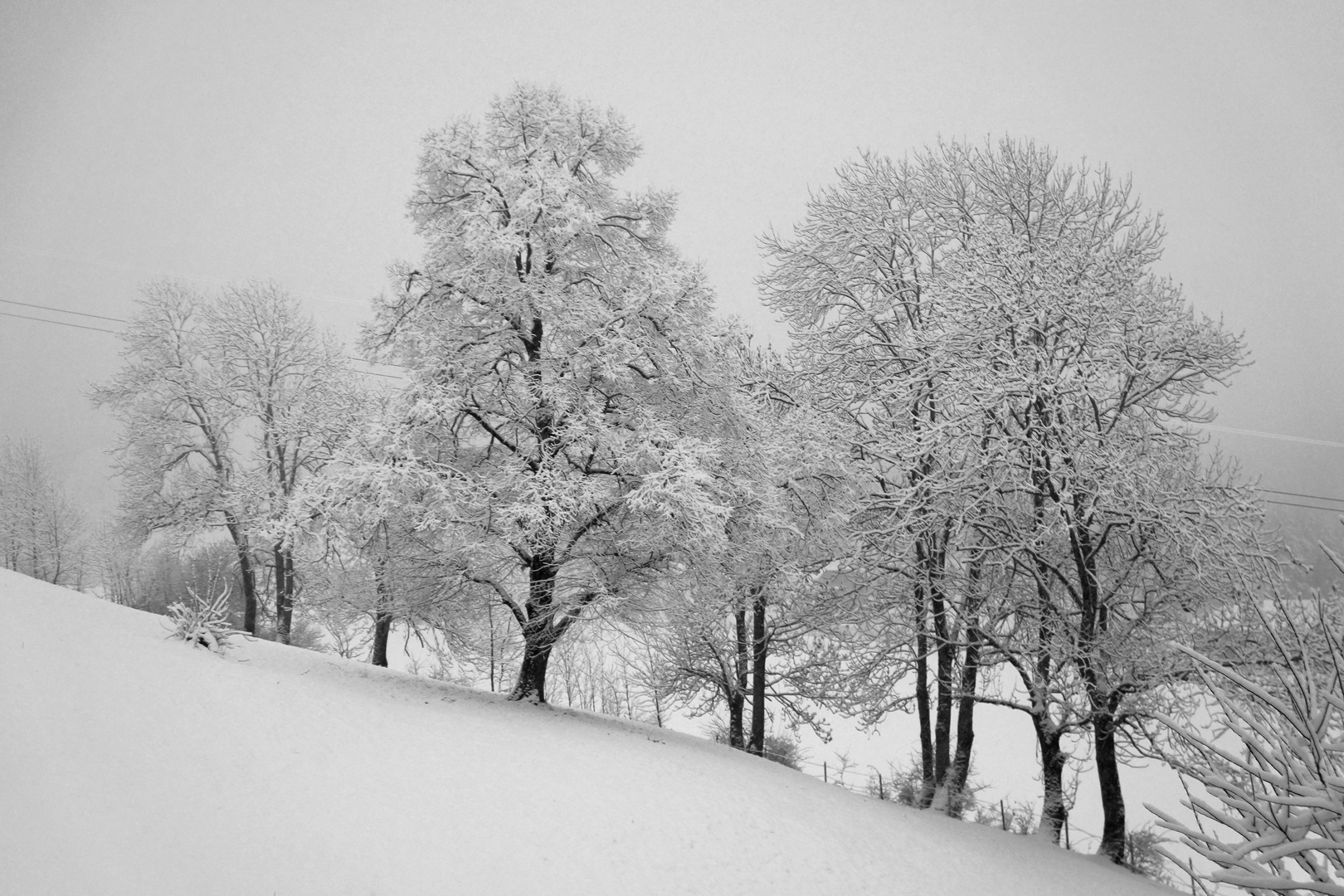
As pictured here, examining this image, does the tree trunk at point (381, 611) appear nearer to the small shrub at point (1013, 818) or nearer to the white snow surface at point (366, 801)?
the white snow surface at point (366, 801)

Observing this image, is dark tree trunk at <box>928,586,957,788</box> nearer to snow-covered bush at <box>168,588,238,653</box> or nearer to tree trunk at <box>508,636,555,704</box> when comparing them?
tree trunk at <box>508,636,555,704</box>

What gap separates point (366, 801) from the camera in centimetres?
670

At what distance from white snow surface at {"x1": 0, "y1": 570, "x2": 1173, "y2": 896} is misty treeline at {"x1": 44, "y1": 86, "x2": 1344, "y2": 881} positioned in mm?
1835

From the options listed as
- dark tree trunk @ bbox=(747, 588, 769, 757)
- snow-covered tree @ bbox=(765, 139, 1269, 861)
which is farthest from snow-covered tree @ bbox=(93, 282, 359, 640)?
snow-covered tree @ bbox=(765, 139, 1269, 861)

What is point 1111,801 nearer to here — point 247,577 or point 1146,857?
point 1146,857

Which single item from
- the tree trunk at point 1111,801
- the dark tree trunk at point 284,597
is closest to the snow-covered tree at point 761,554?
the tree trunk at point 1111,801

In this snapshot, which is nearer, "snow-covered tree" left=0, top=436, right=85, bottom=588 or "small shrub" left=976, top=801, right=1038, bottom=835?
"small shrub" left=976, top=801, right=1038, bottom=835

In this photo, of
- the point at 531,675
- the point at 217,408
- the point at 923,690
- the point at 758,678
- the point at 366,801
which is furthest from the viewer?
the point at 217,408

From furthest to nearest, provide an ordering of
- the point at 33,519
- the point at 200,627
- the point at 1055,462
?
1. the point at 33,519
2. the point at 200,627
3. the point at 1055,462

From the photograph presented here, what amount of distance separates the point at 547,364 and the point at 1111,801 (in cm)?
1109

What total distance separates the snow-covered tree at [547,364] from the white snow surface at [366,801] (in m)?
2.67

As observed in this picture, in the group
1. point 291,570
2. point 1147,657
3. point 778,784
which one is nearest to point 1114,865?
point 1147,657

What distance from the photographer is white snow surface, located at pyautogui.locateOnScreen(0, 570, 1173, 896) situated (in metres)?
5.19

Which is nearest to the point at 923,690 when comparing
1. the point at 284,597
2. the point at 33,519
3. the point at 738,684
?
the point at 738,684
